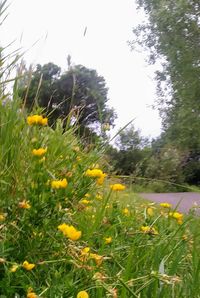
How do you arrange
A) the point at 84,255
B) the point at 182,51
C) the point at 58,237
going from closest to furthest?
the point at 84,255, the point at 58,237, the point at 182,51

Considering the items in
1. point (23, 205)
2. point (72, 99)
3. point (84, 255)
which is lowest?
point (84, 255)

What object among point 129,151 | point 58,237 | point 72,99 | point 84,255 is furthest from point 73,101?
point 129,151

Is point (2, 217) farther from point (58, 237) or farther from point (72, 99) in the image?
point (72, 99)

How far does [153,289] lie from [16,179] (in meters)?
A: 0.53

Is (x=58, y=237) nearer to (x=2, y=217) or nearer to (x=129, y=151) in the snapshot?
(x=2, y=217)

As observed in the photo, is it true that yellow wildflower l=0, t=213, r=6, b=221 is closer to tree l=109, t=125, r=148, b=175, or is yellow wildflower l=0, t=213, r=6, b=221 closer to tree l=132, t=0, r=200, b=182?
tree l=109, t=125, r=148, b=175

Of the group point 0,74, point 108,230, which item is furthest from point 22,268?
point 0,74

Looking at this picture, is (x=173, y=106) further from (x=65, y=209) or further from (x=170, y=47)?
(x=65, y=209)

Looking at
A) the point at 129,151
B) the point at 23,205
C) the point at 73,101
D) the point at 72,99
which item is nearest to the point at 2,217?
the point at 23,205

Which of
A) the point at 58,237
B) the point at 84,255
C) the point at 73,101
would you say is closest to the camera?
the point at 84,255

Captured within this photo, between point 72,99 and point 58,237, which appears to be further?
point 72,99

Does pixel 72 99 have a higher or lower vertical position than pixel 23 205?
higher

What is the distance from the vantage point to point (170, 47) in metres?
10.0

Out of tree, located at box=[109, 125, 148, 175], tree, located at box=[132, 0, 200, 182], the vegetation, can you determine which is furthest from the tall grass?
tree, located at box=[132, 0, 200, 182]
